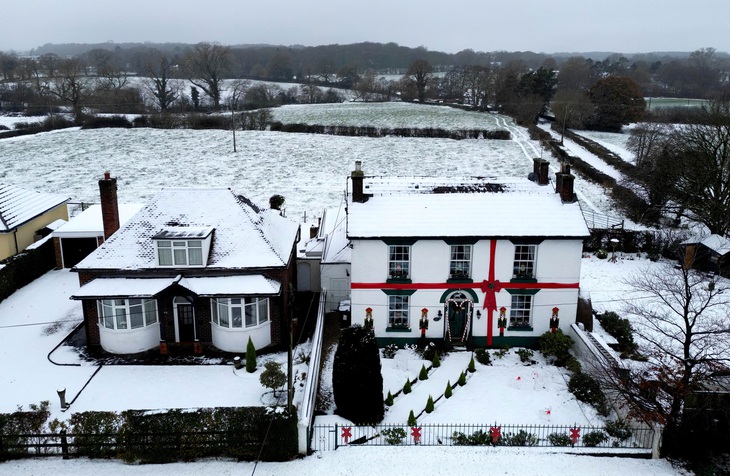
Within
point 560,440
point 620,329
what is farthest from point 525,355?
point 560,440

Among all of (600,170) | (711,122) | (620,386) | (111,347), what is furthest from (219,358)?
(600,170)

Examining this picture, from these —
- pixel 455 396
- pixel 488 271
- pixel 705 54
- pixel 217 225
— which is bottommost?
pixel 455 396

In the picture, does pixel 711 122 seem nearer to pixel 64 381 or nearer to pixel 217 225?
pixel 217 225

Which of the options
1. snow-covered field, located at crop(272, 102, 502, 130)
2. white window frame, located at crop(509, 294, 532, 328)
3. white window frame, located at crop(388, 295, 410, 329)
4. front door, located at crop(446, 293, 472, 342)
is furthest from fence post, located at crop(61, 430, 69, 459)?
snow-covered field, located at crop(272, 102, 502, 130)

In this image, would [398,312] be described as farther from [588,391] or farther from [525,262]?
[588,391]

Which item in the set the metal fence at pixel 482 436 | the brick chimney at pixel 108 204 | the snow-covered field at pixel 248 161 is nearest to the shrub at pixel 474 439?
the metal fence at pixel 482 436

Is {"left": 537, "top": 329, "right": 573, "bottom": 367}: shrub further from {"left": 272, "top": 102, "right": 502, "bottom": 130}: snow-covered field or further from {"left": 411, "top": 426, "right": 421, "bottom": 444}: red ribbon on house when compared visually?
{"left": 272, "top": 102, "right": 502, "bottom": 130}: snow-covered field

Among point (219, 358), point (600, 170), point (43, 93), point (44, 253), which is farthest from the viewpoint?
point (43, 93)

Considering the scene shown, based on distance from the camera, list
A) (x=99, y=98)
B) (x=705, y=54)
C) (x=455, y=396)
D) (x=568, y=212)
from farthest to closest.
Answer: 1. (x=705, y=54)
2. (x=99, y=98)
3. (x=568, y=212)
4. (x=455, y=396)
